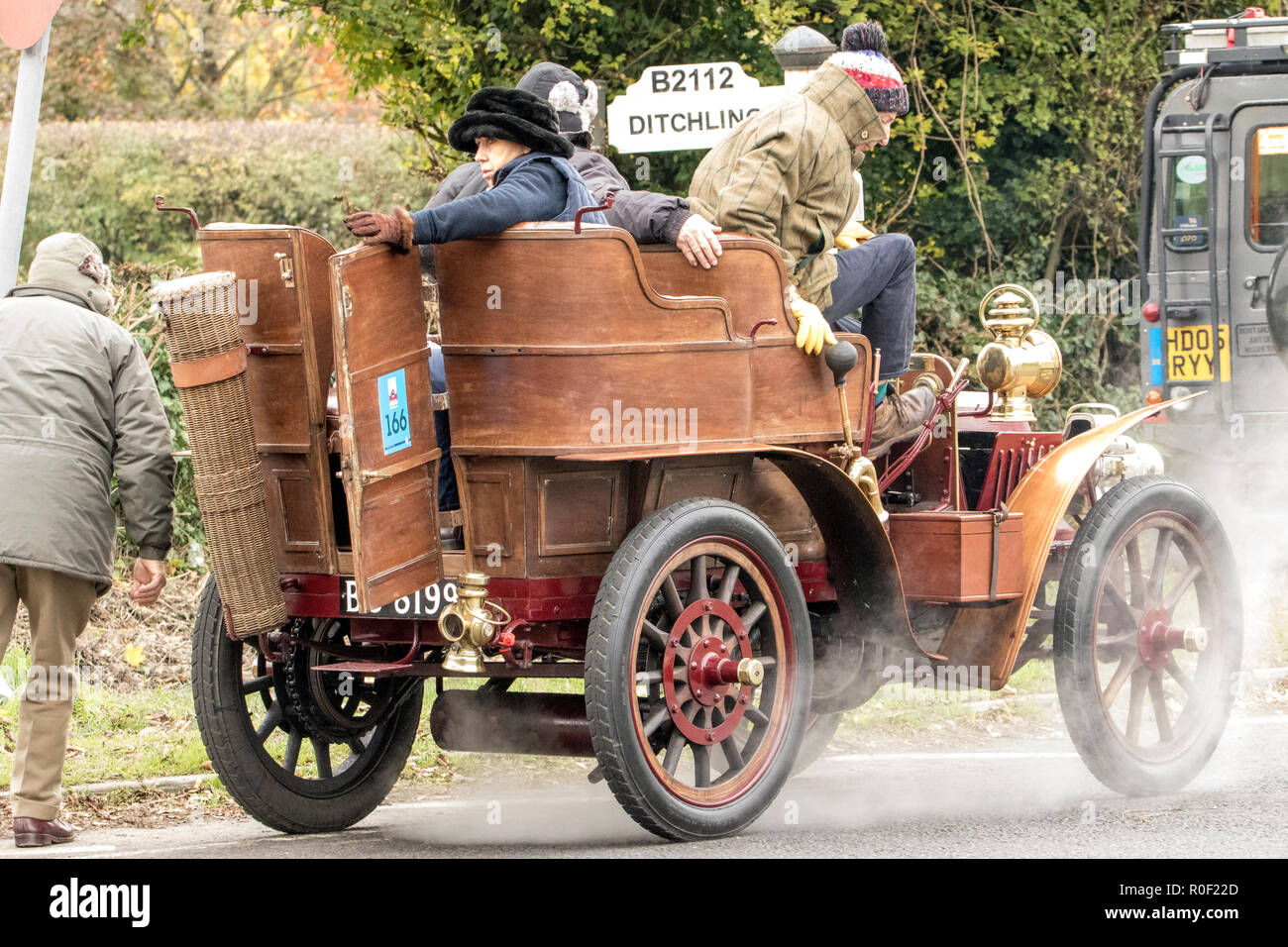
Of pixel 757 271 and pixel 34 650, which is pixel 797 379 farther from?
pixel 34 650

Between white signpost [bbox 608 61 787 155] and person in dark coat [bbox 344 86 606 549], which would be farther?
white signpost [bbox 608 61 787 155]

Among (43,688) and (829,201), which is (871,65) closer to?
(829,201)

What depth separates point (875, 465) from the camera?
251 inches

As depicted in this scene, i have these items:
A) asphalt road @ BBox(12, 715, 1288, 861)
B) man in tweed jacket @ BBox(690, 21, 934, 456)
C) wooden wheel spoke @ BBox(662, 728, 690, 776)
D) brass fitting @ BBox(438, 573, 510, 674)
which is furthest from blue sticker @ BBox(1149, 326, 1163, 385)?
brass fitting @ BBox(438, 573, 510, 674)

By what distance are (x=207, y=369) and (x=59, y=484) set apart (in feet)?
2.90

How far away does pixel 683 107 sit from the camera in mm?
8438

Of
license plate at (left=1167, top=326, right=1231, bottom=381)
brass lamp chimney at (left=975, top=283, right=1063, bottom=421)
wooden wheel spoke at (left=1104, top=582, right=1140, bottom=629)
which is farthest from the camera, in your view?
license plate at (left=1167, top=326, right=1231, bottom=381)

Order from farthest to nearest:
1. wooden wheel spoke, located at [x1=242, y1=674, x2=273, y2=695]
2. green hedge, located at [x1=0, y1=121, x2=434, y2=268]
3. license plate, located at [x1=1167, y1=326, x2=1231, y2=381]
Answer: green hedge, located at [x1=0, y1=121, x2=434, y2=268]
license plate, located at [x1=1167, y1=326, x2=1231, y2=381]
wooden wheel spoke, located at [x1=242, y1=674, x2=273, y2=695]

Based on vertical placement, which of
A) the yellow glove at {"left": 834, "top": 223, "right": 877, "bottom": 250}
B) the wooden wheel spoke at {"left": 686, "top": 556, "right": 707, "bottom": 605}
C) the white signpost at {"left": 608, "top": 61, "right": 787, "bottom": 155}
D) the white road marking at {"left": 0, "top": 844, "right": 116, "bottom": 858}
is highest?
the white signpost at {"left": 608, "top": 61, "right": 787, "bottom": 155}

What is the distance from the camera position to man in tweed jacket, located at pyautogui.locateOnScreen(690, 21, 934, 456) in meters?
5.77

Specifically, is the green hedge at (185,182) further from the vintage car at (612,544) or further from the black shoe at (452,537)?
the black shoe at (452,537)

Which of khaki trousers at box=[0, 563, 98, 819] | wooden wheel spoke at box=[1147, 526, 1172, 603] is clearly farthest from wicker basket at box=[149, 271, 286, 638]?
wooden wheel spoke at box=[1147, 526, 1172, 603]

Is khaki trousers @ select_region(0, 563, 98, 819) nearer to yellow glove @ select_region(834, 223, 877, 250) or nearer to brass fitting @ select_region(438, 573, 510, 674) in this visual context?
brass fitting @ select_region(438, 573, 510, 674)

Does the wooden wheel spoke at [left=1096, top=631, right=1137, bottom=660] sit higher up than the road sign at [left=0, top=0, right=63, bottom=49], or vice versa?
the road sign at [left=0, top=0, right=63, bottom=49]
